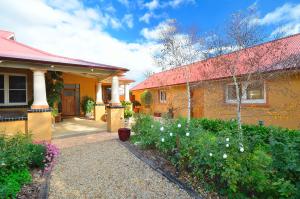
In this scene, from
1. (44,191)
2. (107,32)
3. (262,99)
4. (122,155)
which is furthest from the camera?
(107,32)

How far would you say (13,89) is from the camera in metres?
9.93

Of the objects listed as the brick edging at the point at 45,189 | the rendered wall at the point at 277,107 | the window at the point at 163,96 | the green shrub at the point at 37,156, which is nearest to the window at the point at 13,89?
the green shrub at the point at 37,156

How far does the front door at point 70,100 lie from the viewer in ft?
45.6

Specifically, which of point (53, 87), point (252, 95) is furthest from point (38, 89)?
point (252, 95)

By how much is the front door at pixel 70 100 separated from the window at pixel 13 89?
11.9ft

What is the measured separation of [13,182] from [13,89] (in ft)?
27.6

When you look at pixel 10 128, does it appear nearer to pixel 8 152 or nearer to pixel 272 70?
pixel 8 152

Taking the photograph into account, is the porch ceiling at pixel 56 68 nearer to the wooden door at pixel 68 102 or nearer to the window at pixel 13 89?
the window at pixel 13 89

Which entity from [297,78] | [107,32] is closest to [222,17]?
[297,78]

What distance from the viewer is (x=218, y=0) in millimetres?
9289

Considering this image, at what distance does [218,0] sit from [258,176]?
29.7 ft

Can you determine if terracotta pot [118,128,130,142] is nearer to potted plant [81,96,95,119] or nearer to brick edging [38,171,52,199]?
brick edging [38,171,52,199]

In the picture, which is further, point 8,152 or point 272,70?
point 272,70

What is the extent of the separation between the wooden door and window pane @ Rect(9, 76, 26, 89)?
3654 mm
